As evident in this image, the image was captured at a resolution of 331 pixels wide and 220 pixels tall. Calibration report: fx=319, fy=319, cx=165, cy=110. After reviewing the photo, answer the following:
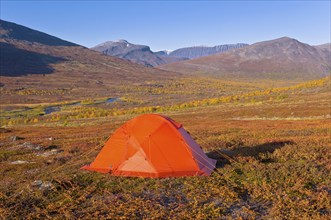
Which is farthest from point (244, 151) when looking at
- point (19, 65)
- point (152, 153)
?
point (19, 65)

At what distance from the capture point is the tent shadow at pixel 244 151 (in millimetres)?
15648

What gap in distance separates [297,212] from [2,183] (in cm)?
1112

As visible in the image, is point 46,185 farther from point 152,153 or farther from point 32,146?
point 32,146

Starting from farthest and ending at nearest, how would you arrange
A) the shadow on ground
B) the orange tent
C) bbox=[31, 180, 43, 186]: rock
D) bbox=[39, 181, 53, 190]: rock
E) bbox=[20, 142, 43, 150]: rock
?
1. the shadow on ground
2. bbox=[20, 142, 43, 150]: rock
3. the orange tent
4. bbox=[31, 180, 43, 186]: rock
5. bbox=[39, 181, 53, 190]: rock

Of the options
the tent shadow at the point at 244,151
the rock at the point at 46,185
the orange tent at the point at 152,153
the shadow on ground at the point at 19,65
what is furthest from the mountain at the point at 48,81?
the rock at the point at 46,185

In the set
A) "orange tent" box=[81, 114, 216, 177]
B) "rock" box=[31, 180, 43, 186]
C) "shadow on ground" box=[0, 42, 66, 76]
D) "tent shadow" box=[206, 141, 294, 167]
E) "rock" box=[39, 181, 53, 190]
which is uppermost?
"shadow on ground" box=[0, 42, 66, 76]

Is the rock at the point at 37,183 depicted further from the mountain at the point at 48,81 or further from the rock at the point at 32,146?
the mountain at the point at 48,81

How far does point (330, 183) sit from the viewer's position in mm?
11695

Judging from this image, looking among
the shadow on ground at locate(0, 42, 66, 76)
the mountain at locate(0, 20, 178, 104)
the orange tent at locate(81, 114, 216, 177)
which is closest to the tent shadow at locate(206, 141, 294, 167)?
the orange tent at locate(81, 114, 216, 177)

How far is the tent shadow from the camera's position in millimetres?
15648

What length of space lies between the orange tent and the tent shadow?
146cm

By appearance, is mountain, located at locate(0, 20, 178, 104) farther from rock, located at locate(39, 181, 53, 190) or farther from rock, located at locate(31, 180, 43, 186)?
rock, located at locate(39, 181, 53, 190)

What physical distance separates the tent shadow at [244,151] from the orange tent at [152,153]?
1.46 metres

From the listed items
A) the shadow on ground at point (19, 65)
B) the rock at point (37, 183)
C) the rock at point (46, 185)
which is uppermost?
the shadow on ground at point (19, 65)
